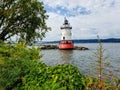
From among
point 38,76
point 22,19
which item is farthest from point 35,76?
point 22,19

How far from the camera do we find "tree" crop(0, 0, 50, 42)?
2316 cm

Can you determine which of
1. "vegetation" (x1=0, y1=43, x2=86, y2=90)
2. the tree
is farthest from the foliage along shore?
the tree

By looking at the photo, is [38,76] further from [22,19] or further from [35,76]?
[22,19]

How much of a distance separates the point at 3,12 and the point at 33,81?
13483 millimetres

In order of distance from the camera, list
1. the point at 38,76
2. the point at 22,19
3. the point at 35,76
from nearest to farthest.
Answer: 1. the point at 38,76
2. the point at 35,76
3. the point at 22,19

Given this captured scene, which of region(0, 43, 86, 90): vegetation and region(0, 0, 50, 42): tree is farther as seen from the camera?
region(0, 0, 50, 42): tree

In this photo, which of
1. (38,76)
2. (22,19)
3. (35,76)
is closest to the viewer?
(38,76)

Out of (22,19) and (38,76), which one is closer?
(38,76)

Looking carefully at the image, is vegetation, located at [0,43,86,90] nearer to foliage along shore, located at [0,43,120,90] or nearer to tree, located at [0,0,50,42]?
foliage along shore, located at [0,43,120,90]

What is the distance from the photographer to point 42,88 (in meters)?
9.47

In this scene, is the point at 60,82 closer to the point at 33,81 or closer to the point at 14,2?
the point at 33,81

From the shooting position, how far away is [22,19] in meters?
24.0

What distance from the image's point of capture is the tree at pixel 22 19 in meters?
23.2

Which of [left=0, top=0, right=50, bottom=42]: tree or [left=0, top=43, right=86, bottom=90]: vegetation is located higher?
[left=0, top=0, right=50, bottom=42]: tree
